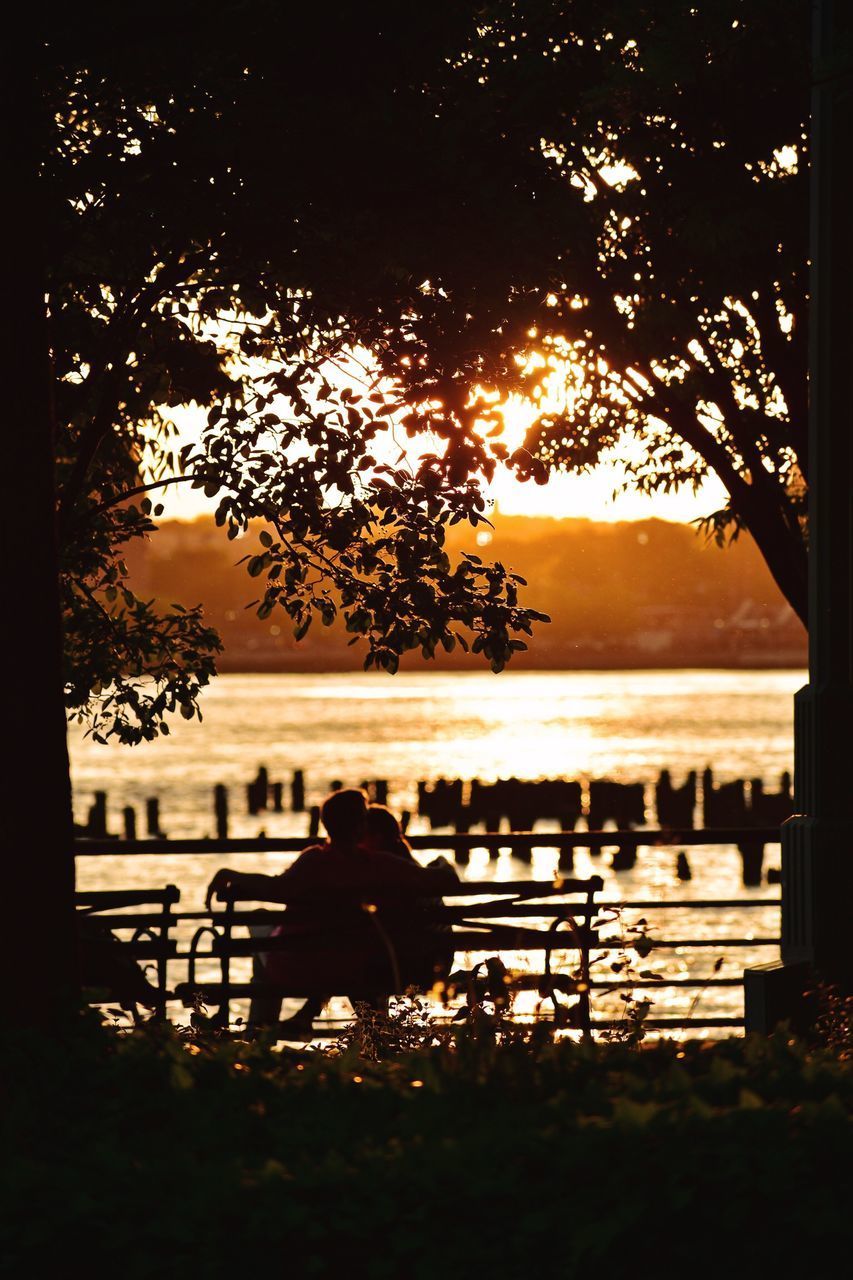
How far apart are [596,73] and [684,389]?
6570mm

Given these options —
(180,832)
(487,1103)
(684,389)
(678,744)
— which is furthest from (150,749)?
(487,1103)

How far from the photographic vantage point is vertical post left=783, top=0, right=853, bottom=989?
25.2ft

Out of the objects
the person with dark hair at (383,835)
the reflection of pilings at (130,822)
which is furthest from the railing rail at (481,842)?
the reflection of pilings at (130,822)

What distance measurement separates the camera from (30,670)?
583cm

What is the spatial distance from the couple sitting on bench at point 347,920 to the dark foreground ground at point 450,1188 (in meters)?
3.85

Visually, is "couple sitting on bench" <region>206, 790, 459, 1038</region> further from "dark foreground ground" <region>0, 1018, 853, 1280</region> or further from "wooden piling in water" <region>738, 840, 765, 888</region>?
"wooden piling in water" <region>738, 840, 765, 888</region>

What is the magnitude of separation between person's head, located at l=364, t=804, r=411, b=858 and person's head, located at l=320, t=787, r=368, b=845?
46 cm

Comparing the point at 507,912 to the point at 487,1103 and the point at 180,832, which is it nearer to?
the point at 487,1103

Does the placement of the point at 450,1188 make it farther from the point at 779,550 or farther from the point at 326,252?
the point at 779,550

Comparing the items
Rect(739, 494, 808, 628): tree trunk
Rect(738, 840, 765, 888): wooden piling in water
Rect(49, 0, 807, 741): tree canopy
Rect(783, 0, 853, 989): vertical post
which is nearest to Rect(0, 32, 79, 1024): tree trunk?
Rect(49, 0, 807, 741): tree canopy

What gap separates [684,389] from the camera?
15242 millimetres

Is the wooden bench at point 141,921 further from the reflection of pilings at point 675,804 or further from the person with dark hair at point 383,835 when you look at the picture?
the reflection of pilings at point 675,804

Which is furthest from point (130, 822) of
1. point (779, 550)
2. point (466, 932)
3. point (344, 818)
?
point (466, 932)

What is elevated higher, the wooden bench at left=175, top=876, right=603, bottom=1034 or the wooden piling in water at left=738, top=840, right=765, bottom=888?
the wooden bench at left=175, top=876, right=603, bottom=1034
